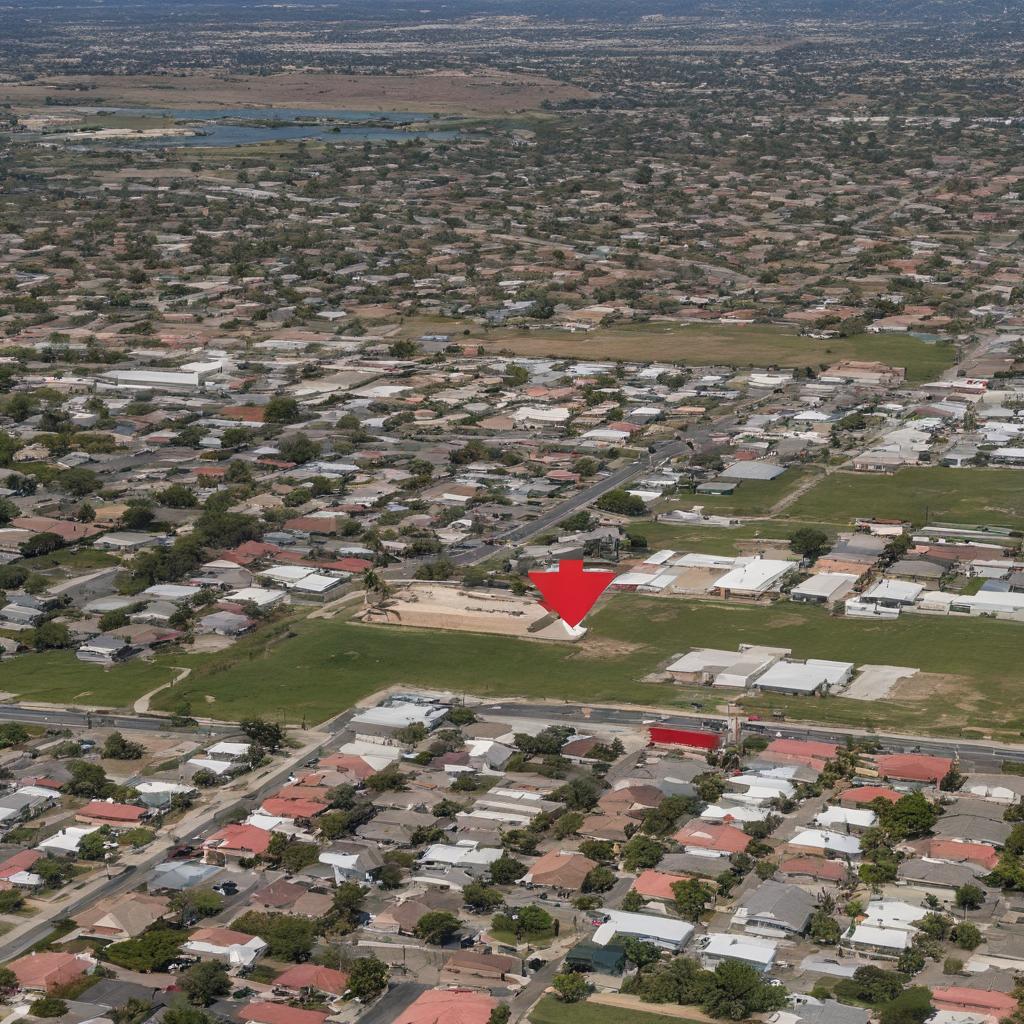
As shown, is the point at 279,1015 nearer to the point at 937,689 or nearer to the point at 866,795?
the point at 866,795

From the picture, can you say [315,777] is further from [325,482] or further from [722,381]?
[722,381]

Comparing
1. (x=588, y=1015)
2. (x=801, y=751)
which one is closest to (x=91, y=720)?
(x=801, y=751)

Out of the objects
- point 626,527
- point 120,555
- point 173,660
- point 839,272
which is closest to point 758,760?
point 173,660

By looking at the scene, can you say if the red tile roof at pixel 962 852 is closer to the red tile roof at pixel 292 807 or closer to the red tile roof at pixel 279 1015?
the red tile roof at pixel 292 807

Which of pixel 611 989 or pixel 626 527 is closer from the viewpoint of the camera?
pixel 611 989

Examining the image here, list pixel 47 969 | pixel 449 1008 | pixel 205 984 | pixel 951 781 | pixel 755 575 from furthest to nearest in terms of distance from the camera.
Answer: pixel 755 575 → pixel 951 781 → pixel 47 969 → pixel 205 984 → pixel 449 1008

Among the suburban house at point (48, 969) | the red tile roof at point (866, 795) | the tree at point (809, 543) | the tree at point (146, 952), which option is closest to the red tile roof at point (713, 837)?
the red tile roof at point (866, 795)

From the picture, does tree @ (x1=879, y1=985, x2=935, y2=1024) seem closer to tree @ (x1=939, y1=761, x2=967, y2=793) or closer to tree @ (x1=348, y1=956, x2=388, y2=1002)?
tree @ (x1=348, y1=956, x2=388, y2=1002)
